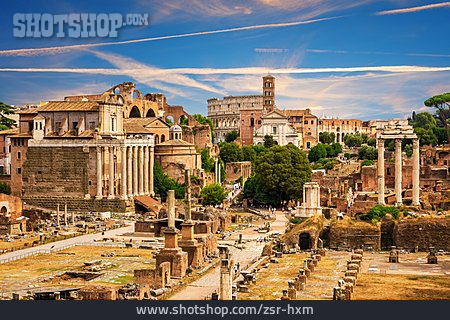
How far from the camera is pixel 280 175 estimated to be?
52875mm

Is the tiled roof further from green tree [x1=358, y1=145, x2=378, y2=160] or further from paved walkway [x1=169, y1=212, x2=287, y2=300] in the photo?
green tree [x1=358, y1=145, x2=378, y2=160]

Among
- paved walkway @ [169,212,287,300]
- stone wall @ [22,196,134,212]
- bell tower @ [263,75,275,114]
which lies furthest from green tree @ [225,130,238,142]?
paved walkway @ [169,212,287,300]

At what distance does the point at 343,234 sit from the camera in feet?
112

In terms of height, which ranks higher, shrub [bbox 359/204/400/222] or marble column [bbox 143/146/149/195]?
marble column [bbox 143/146/149/195]

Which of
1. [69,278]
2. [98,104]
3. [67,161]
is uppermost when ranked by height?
[98,104]

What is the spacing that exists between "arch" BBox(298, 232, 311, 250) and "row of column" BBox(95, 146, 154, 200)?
64.8 feet

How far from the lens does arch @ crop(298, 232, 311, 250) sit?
1371 inches

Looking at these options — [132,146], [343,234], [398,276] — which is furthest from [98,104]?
[398,276]

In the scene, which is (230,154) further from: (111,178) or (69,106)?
(111,178)

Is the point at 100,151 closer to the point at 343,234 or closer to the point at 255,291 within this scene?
the point at 343,234

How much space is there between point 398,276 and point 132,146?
101 feet

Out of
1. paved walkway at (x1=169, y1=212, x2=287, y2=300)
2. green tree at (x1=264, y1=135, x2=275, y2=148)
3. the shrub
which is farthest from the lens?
green tree at (x1=264, y1=135, x2=275, y2=148)

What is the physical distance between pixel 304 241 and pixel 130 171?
20902mm

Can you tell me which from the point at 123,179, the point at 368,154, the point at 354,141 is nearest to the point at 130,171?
the point at 123,179
